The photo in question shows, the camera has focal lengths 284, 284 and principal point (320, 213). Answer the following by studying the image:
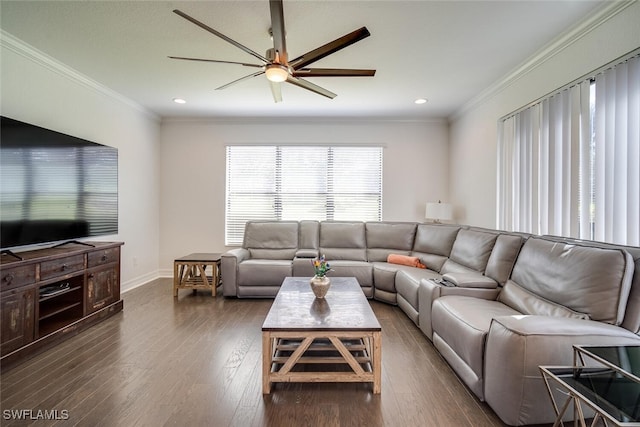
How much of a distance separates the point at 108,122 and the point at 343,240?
11.9 ft

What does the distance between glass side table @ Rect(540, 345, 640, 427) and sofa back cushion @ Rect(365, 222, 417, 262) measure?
2.93 m

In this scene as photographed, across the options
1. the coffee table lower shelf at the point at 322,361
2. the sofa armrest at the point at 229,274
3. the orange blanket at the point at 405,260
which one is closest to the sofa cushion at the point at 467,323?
Answer: the coffee table lower shelf at the point at 322,361

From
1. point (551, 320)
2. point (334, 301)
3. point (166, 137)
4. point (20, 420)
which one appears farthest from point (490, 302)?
point (166, 137)

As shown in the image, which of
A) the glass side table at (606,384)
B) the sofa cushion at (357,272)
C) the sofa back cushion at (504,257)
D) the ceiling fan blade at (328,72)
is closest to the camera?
the glass side table at (606,384)

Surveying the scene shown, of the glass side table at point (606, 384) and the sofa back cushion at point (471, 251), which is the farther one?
the sofa back cushion at point (471, 251)

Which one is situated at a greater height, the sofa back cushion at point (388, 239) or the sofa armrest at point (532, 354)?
the sofa back cushion at point (388, 239)

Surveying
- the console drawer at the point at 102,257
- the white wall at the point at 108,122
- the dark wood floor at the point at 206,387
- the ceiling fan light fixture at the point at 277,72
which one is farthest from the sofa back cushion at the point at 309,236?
the ceiling fan light fixture at the point at 277,72

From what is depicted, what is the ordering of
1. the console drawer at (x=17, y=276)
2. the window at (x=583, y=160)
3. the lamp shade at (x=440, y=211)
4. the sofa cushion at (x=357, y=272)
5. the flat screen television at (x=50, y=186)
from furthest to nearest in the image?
the lamp shade at (x=440, y=211) < the sofa cushion at (x=357, y=272) < the flat screen television at (x=50, y=186) < the console drawer at (x=17, y=276) < the window at (x=583, y=160)

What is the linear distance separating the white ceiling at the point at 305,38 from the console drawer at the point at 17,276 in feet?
6.49

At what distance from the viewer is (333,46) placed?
1.94m

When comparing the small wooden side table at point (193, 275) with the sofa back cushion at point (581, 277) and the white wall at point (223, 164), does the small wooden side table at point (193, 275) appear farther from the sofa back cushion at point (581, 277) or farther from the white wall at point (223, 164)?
the sofa back cushion at point (581, 277)

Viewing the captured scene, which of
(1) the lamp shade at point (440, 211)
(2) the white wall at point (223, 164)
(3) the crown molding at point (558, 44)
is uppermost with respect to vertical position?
(3) the crown molding at point (558, 44)

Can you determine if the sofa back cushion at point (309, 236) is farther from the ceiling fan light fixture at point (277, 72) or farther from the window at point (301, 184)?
the ceiling fan light fixture at point (277, 72)

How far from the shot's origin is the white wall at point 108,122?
8.67ft
